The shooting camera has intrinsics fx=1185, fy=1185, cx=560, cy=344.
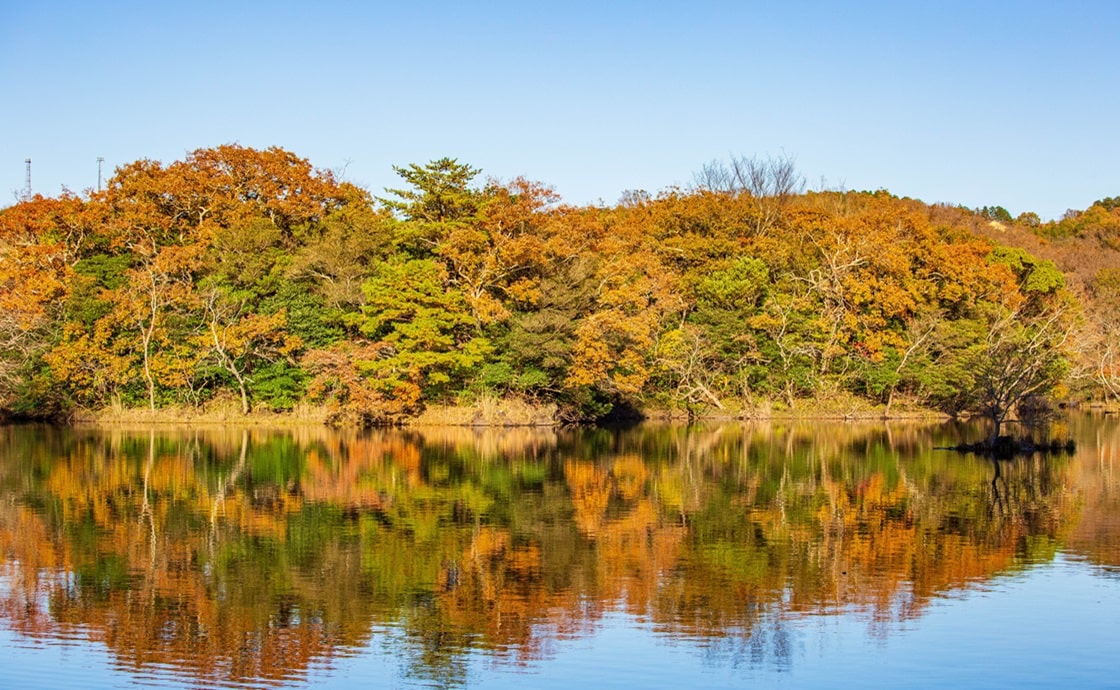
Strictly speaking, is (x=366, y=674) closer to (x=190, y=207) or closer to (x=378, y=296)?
(x=378, y=296)

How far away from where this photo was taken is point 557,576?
1312cm

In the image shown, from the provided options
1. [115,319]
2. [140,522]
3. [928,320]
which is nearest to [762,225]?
[928,320]

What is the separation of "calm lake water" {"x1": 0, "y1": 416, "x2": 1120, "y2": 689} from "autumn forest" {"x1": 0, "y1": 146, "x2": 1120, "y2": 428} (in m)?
14.5

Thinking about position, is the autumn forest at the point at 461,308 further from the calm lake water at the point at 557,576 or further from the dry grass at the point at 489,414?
the calm lake water at the point at 557,576

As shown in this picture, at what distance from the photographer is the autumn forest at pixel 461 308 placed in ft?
129

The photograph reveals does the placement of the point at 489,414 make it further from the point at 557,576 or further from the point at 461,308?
the point at 557,576

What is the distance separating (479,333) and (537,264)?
3263 mm

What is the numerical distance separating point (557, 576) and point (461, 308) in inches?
1052

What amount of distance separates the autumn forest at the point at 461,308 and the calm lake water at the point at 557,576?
14492mm

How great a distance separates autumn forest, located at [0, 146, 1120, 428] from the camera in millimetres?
39250

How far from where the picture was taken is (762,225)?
50344 millimetres

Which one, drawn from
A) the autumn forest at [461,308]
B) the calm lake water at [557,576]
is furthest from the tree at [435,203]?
the calm lake water at [557,576]

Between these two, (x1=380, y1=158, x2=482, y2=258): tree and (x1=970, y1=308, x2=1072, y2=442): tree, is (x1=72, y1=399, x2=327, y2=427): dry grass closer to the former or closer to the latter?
(x1=380, y1=158, x2=482, y2=258): tree

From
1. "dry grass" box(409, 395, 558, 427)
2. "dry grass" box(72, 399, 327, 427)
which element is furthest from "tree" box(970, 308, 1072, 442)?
"dry grass" box(72, 399, 327, 427)
